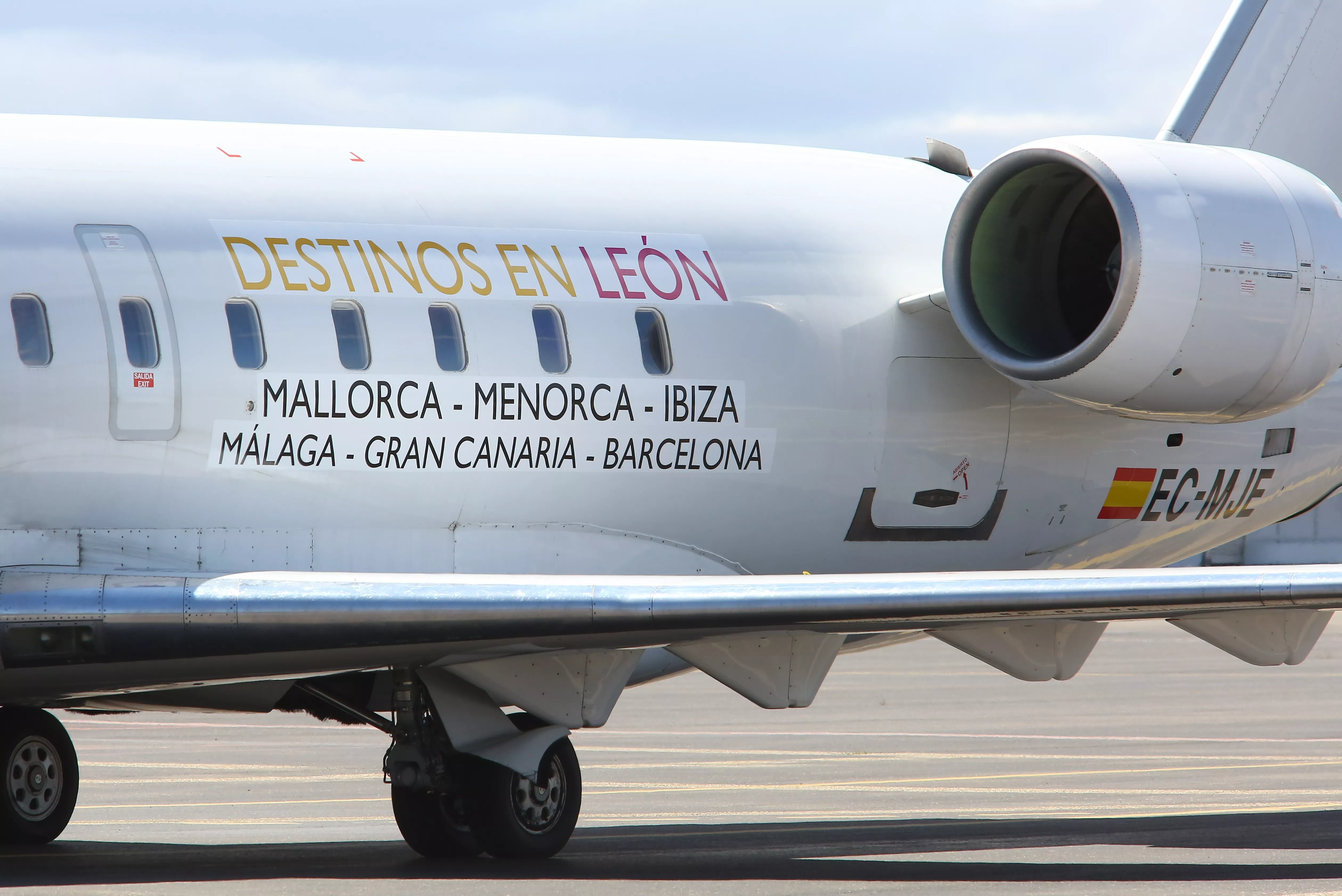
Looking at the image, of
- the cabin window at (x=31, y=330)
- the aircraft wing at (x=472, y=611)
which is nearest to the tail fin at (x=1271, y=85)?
the aircraft wing at (x=472, y=611)

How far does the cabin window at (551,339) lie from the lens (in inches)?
482

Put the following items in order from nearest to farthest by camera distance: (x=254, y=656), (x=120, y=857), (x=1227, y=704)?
(x=254, y=656) < (x=120, y=857) < (x=1227, y=704)

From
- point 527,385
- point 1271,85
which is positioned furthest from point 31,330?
point 1271,85

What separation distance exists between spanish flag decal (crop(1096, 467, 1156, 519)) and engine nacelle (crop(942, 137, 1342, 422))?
1.03 meters

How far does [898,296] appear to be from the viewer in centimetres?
1371

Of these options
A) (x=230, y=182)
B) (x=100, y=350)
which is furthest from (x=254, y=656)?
(x=230, y=182)

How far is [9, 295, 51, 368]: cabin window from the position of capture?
10.6 metres

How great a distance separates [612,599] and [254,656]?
186 centimetres

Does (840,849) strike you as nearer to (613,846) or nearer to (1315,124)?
(613,846)

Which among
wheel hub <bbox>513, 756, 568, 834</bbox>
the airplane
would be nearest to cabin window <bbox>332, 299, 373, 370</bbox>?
the airplane

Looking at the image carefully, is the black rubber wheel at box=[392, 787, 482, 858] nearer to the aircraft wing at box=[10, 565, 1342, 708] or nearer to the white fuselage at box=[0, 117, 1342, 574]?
the aircraft wing at box=[10, 565, 1342, 708]

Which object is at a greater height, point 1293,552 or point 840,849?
point 1293,552

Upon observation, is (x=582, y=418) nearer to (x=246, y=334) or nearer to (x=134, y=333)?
(x=246, y=334)

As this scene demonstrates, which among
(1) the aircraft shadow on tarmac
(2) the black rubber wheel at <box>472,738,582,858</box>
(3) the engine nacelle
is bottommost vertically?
(1) the aircraft shadow on tarmac
